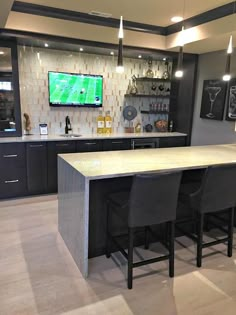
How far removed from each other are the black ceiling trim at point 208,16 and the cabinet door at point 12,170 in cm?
313

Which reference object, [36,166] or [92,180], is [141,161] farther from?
[36,166]

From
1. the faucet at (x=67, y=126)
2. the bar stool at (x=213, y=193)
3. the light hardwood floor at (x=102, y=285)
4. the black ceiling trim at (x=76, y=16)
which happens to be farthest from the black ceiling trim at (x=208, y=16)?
the light hardwood floor at (x=102, y=285)

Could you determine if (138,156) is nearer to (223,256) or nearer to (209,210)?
(209,210)

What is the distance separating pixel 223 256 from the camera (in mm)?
2705

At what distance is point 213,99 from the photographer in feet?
15.3

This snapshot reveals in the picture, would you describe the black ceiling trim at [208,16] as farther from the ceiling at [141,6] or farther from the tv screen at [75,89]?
the tv screen at [75,89]

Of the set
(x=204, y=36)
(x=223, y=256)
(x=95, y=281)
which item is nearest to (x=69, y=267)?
(x=95, y=281)

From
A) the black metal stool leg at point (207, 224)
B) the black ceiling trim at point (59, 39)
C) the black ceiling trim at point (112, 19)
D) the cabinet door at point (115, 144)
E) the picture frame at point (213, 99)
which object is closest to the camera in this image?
the black metal stool leg at point (207, 224)

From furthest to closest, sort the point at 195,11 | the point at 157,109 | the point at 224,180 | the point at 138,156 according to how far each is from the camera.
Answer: the point at 157,109 < the point at 195,11 < the point at 138,156 < the point at 224,180

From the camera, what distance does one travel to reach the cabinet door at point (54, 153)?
4.20 m

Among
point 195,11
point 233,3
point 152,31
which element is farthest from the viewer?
point 152,31

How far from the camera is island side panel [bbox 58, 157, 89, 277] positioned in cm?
223

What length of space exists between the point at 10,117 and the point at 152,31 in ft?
9.16

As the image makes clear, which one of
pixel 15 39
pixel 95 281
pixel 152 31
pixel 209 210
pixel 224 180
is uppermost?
pixel 152 31
